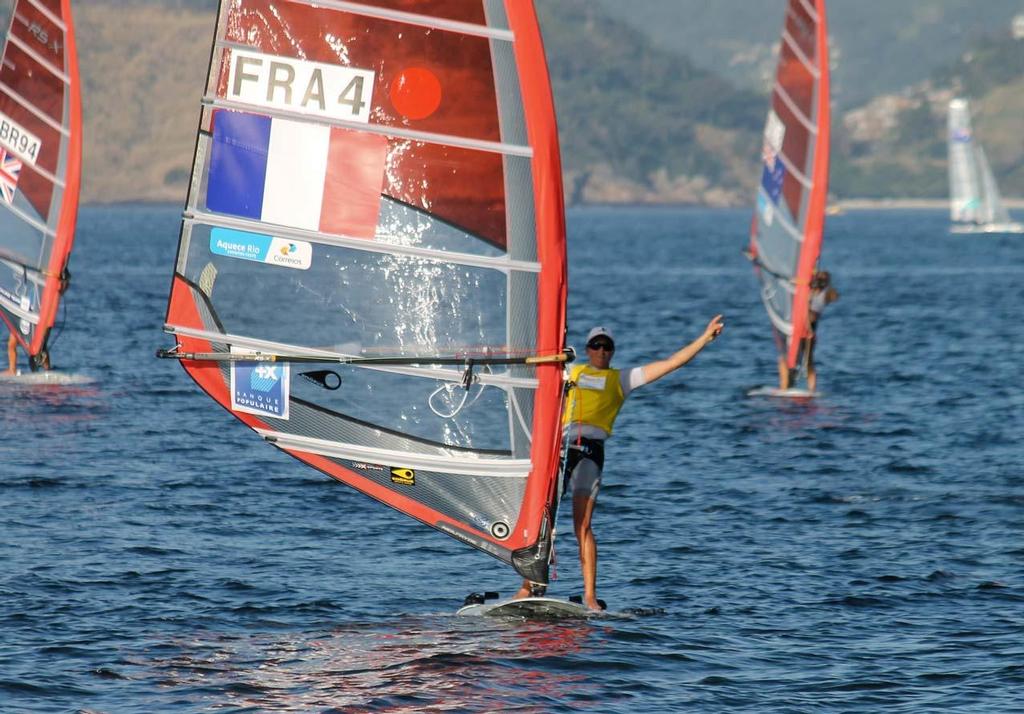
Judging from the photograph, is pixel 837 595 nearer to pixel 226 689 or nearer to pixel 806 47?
pixel 226 689

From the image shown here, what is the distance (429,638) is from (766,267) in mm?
18101

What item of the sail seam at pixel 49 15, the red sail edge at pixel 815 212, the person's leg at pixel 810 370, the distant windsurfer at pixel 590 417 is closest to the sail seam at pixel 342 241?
the distant windsurfer at pixel 590 417

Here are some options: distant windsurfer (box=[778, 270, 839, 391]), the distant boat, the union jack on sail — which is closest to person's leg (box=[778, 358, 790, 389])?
distant windsurfer (box=[778, 270, 839, 391])

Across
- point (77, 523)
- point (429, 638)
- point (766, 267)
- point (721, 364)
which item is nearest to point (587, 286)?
point (721, 364)

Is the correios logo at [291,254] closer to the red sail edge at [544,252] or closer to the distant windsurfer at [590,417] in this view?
the red sail edge at [544,252]

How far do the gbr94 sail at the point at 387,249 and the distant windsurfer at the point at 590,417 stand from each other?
1.27ft

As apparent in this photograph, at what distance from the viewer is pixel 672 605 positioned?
14977 mm

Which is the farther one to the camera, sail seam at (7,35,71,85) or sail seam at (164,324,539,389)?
sail seam at (7,35,71,85)

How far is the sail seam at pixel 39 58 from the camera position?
2930 centimetres

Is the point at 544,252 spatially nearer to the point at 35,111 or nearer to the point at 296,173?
the point at 296,173

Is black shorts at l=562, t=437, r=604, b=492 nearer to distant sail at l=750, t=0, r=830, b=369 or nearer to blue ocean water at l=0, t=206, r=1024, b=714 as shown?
blue ocean water at l=0, t=206, r=1024, b=714

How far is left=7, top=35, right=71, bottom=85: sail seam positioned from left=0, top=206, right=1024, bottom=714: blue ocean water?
497 centimetres

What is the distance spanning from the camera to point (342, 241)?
43.4ft

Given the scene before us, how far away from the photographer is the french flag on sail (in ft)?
43.1
